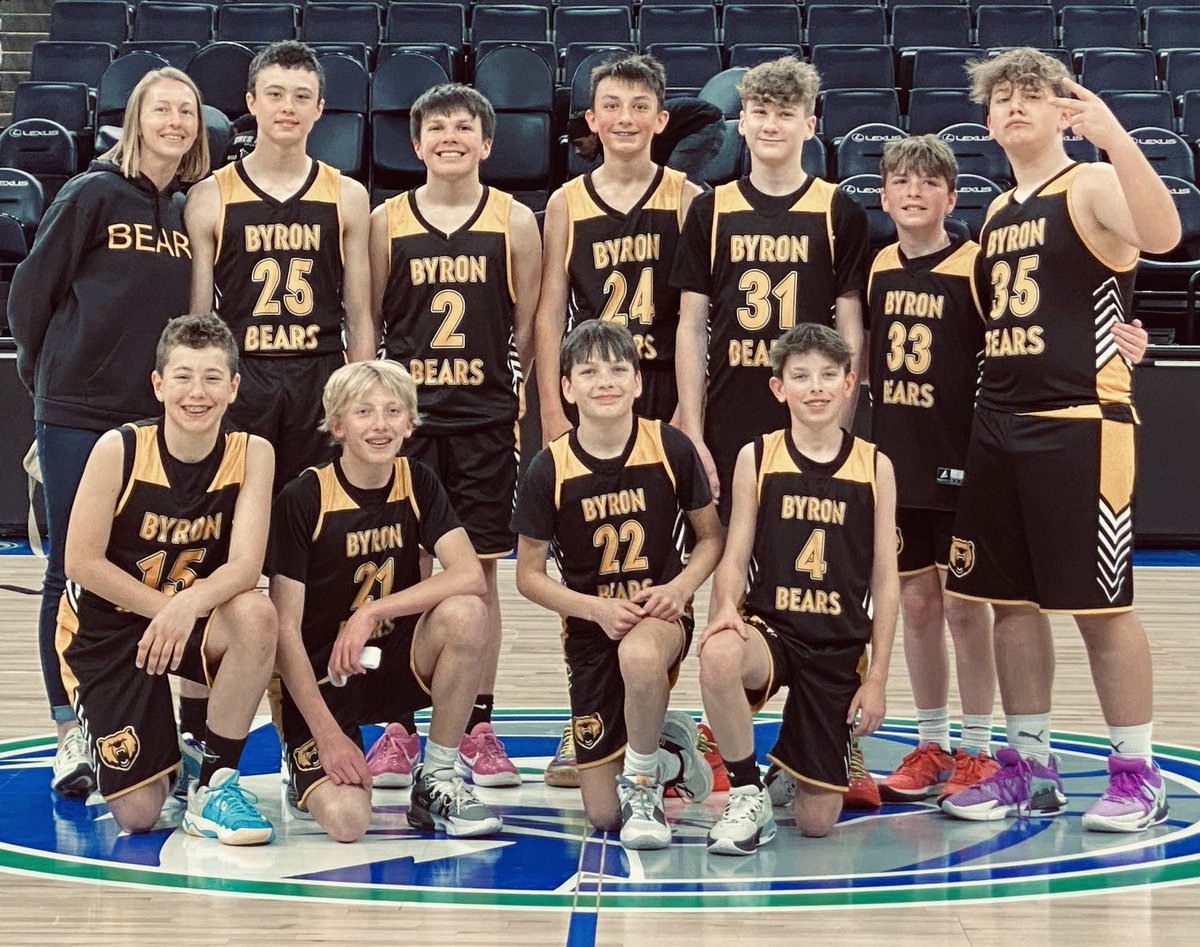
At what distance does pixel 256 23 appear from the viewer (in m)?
10.4

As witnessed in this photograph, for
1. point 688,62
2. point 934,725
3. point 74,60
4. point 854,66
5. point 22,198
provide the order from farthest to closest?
point 74,60 < point 854,66 < point 688,62 < point 22,198 < point 934,725

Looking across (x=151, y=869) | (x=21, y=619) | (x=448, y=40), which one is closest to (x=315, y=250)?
(x=151, y=869)

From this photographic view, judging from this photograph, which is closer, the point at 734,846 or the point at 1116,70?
the point at 734,846

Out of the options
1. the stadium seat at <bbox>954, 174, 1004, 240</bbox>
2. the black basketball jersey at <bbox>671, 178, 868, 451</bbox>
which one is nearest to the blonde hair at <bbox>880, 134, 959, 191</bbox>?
the black basketball jersey at <bbox>671, 178, 868, 451</bbox>

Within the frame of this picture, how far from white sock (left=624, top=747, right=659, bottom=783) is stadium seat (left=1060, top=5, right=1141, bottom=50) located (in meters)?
8.41

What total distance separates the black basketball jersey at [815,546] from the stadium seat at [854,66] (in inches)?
271

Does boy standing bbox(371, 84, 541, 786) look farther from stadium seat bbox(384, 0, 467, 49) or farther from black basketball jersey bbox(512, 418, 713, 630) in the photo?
stadium seat bbox(384, 0, 467, 49)

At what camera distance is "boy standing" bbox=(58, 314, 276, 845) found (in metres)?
3.51

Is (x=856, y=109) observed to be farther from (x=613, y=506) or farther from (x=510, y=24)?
(x=613, y=506)

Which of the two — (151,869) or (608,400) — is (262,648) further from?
(608,400)

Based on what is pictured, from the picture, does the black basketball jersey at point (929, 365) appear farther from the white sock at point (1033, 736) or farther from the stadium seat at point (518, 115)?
the stadium seat at point (518, 115)

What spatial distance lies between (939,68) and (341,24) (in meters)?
3.97

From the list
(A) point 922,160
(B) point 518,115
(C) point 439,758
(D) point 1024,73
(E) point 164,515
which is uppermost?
(B) point 518,115

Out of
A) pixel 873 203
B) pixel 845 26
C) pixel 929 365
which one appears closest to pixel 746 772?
pixel 929 365
